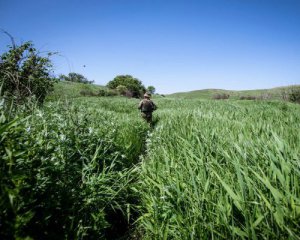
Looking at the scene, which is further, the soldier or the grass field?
the soldier

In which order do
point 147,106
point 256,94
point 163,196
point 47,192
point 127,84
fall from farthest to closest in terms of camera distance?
point 127,84, point 256,94, point 147,106, point 163,196, point 47,192

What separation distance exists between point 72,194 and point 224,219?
5.23 feet

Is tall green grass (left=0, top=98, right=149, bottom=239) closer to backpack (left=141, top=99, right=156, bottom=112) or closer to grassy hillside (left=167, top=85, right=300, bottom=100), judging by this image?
backpack (left=141, top=99, right=156, bottom=112)

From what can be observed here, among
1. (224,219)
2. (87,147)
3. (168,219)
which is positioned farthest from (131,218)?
(224,219)

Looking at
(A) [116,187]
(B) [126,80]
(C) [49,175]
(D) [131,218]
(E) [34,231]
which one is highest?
(B) [126,80]

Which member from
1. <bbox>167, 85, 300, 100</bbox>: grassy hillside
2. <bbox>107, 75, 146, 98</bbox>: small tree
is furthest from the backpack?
<bbox>107, 75, 146, 98</bbox>: small tree

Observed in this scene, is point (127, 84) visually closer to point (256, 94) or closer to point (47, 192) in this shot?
point (256, 94)

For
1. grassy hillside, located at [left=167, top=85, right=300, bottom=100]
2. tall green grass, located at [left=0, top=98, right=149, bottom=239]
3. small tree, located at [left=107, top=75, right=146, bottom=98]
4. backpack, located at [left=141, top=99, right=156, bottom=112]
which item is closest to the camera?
tall green grass, located at [left=0, top=98, right=149, bottom=239]

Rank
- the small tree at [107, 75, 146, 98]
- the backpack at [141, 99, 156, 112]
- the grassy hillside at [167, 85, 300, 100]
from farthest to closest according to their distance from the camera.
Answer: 1. the small tree at [107, 75, 146, 98]
2. the grassy hillside at [167, 85, 300, 100]
3. the backpack at [141, 99, 156, 112]

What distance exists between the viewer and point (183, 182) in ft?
7.25

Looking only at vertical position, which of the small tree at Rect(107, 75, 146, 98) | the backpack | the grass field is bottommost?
the grass field

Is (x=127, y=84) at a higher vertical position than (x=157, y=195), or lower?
higher

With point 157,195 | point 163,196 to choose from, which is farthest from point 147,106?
point 163,196

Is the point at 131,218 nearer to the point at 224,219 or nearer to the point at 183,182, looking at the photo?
the point at 183,182
